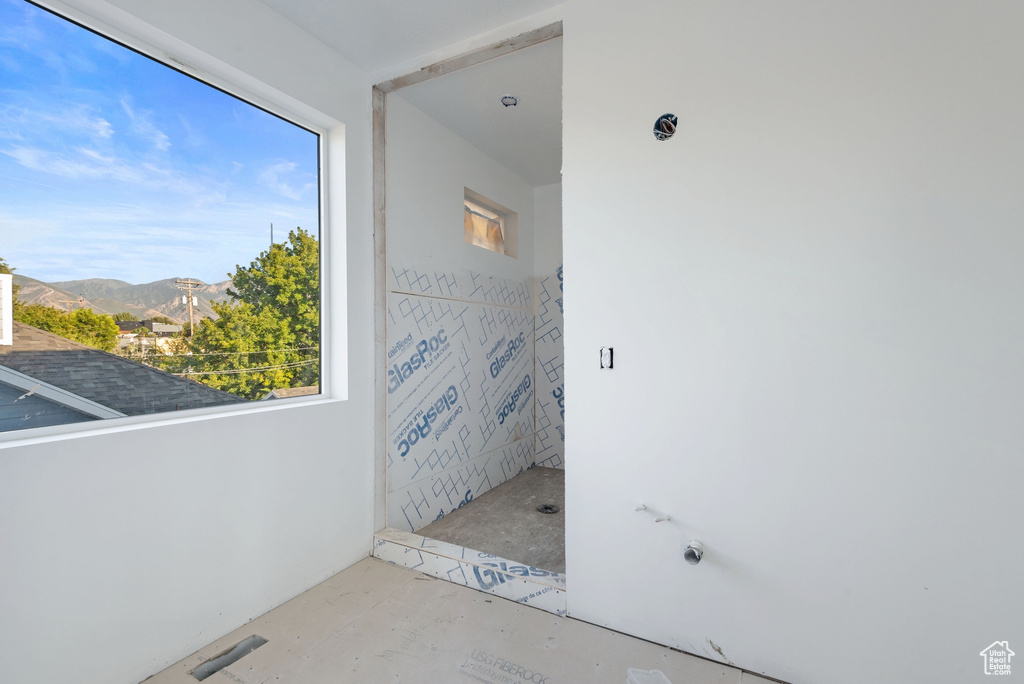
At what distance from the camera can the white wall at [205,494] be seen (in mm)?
1413

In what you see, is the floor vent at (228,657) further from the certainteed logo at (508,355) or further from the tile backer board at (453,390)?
the certainteed logo at (508,355)

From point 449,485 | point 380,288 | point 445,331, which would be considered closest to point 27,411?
point 380,288

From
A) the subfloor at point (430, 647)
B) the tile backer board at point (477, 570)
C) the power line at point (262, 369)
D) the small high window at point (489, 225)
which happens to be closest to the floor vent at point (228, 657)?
the subfloor at point (430, 647)

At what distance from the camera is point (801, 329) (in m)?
1.59

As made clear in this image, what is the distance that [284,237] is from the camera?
2.27 metres

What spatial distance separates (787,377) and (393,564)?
208 cm

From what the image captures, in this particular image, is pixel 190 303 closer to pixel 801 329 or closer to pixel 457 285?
pixel 457 285

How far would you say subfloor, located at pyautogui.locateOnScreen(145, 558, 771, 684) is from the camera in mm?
1636

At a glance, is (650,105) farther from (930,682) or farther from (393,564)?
(393,564)

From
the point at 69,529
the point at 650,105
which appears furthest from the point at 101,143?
the point at 650,105

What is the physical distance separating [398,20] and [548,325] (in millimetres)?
2670

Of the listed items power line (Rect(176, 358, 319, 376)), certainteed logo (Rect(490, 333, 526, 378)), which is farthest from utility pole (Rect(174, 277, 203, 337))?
certainteed logo (Rect(490, 333, 526, 378))

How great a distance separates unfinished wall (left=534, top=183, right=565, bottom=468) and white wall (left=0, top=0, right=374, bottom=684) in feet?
6.68

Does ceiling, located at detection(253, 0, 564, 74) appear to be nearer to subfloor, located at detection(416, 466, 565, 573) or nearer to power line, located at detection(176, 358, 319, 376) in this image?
power line, located at detection(176, 358, 319, 376)
